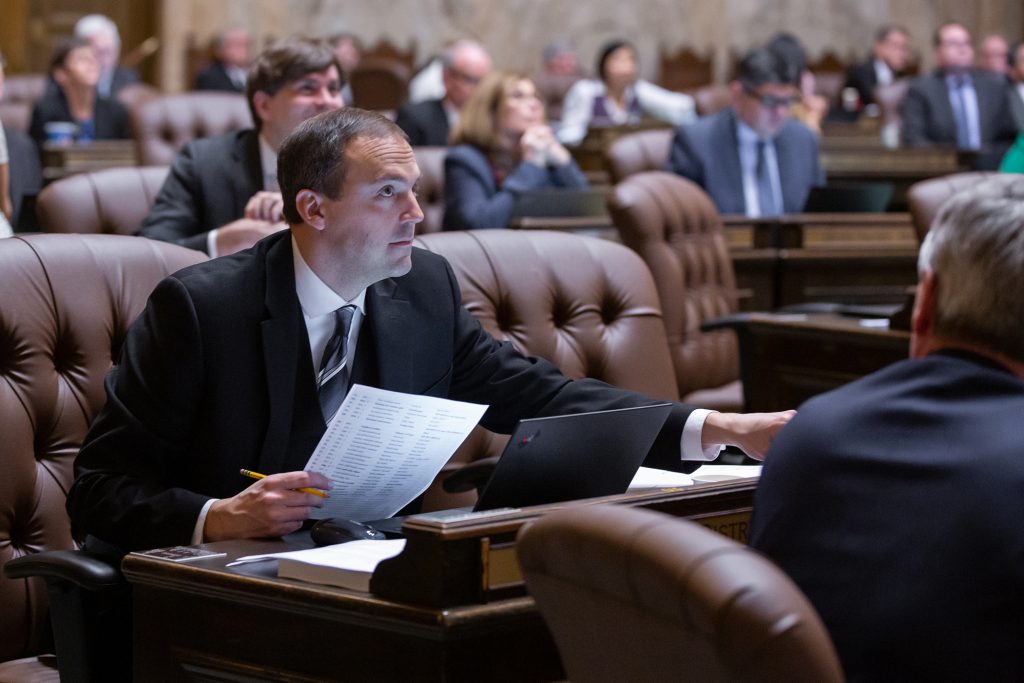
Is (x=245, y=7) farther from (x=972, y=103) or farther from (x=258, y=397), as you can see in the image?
(x=258, y=397)

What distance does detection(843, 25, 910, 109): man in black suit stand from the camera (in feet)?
42.7

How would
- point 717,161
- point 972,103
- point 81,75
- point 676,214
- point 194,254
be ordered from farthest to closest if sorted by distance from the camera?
point 972,103, point 81,75, point 717,161, point 676,214, point 194,254

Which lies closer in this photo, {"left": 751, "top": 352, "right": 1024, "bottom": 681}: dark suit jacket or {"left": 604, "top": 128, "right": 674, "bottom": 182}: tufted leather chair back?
{"left": 751, "top": 352, "right": 1024, "bottom": 681}: dark suit jacket

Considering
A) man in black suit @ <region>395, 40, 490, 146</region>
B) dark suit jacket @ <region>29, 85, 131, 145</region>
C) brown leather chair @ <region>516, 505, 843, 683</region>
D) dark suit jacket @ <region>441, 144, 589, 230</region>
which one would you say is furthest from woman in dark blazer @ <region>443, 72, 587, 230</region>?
dark suit jacket @ <region>29, 85, 131, 145</region>

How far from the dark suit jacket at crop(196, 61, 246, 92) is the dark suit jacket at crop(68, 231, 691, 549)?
9.16 m

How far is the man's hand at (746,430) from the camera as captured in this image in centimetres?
241

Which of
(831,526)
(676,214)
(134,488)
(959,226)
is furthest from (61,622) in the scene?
(676,214)

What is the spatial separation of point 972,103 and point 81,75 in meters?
6.00

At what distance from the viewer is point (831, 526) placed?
154cm

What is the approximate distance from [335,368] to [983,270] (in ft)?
4.11

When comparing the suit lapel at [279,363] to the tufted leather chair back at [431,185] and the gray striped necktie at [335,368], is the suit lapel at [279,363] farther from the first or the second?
the tufted leather chair back at [431,185]

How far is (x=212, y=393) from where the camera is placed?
2.42m

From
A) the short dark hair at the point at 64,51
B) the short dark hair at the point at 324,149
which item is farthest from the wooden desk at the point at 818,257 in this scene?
the short dark hair at the point at 64,51

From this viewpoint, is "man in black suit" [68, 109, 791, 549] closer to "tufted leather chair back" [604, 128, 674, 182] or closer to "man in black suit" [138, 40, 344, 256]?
"man in black suit" [138, 40, 344, 256]
